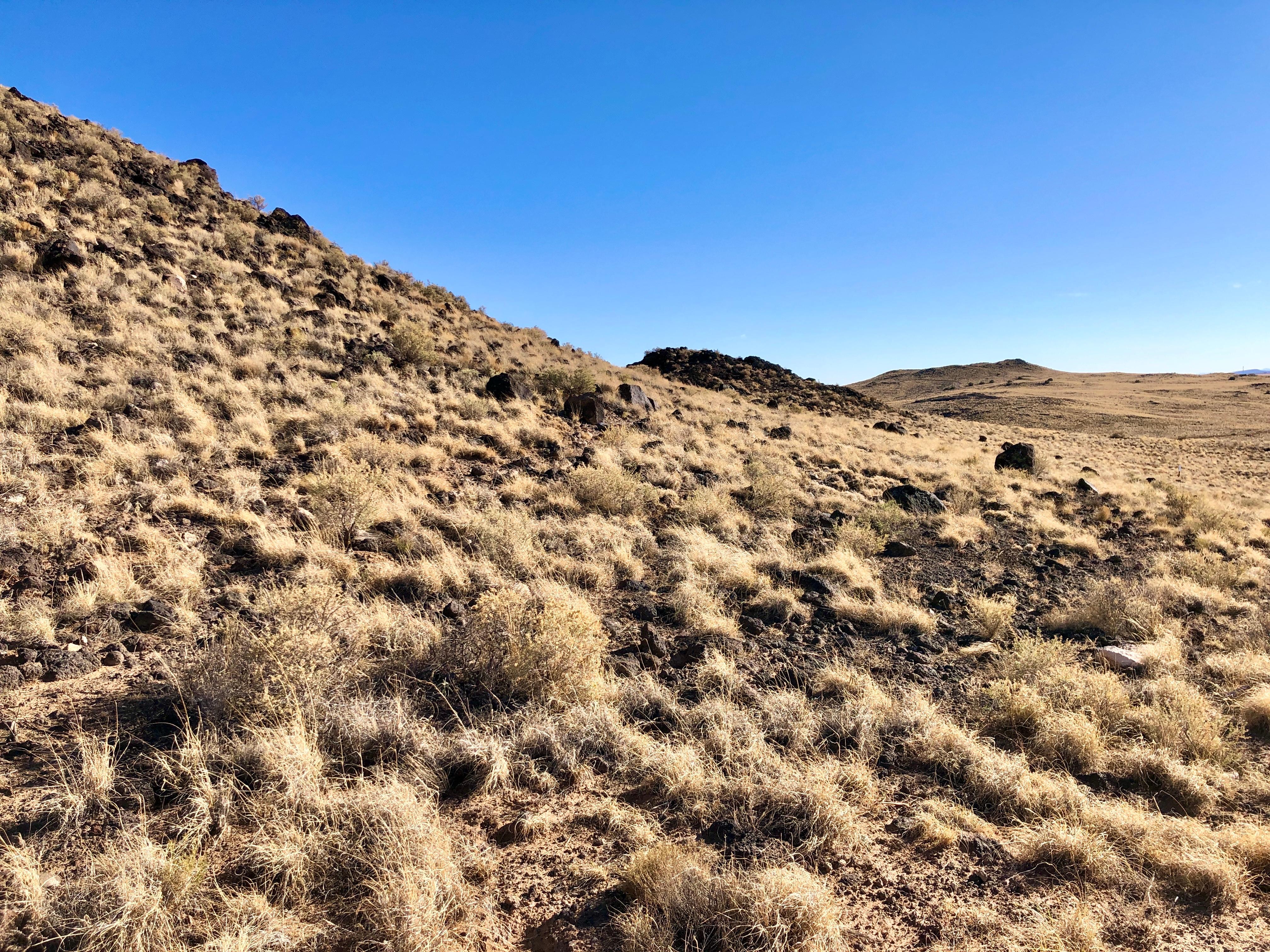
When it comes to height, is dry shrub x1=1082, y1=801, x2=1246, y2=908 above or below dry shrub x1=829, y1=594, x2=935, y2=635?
below

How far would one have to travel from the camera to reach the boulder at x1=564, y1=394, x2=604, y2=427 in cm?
1422

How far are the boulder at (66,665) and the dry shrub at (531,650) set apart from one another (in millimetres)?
2219

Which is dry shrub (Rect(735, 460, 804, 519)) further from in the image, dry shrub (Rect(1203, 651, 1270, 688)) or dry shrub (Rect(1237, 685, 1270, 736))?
dry shrub (Rect(1237, 685, 1270, 736))

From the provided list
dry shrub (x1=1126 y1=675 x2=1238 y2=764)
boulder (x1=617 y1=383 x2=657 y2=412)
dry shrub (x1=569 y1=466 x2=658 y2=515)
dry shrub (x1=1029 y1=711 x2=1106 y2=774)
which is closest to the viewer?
dry shrub (x1=1029 y1=711 x2=1106 y2=774)

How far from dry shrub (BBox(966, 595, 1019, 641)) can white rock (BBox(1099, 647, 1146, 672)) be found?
81cm

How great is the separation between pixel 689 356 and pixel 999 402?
3893cm

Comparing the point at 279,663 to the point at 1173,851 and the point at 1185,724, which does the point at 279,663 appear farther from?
the point at 1185,724

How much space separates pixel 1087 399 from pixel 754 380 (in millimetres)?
45468

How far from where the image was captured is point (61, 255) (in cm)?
1120

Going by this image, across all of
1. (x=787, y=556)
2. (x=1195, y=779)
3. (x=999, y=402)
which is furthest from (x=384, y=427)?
(x=999, y=402)

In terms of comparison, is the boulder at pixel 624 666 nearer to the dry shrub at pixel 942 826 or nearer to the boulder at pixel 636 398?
the dry shrub at pixel 942 826

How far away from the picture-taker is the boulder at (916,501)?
11.1 metres

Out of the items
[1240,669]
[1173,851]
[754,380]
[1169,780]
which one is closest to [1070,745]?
[1169,780]

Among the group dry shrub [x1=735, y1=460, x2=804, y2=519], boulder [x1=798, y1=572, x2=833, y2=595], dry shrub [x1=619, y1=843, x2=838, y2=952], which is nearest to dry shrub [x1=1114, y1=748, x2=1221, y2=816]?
dry shrub [x1=619, y1=843, x2=838, y2=952]
